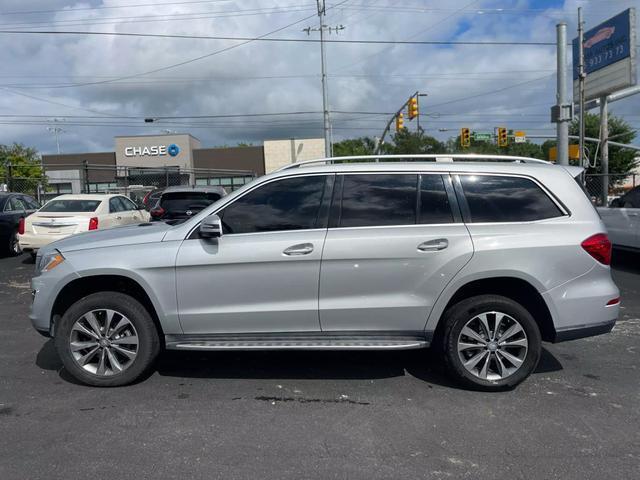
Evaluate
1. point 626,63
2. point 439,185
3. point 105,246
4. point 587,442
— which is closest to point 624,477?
point 587,442

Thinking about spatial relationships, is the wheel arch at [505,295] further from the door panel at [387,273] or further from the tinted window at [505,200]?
the tinted window at [505,200]

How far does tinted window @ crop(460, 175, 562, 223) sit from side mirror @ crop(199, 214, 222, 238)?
2.02 meters

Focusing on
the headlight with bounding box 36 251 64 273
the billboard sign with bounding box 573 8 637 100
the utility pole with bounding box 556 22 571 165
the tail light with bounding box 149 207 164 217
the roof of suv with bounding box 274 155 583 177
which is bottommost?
the headlight with bounding box 36 251 64 273

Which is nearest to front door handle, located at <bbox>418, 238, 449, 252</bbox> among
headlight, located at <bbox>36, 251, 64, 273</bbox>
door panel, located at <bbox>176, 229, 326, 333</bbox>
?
door panel, located at <bbox>176, 229, 326, 333</bbox>

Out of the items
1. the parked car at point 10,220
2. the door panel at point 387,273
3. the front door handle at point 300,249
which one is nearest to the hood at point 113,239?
the front door handle at point 300,249

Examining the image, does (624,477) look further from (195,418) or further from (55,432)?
(55,432)

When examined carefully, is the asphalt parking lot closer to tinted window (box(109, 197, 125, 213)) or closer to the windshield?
the windshield

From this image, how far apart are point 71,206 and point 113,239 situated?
24.3 ft

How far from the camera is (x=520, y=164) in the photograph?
473 cm

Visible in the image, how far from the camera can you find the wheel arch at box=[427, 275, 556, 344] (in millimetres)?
4309

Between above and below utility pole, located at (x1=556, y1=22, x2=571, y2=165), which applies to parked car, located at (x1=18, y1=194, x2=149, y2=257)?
below

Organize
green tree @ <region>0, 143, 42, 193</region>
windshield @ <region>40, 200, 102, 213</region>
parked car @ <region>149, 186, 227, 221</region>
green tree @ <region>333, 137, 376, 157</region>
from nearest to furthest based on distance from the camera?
windshield @ <region>40, 200, 102, 213</region>
parked car @ <region>149, 186, 227, 221</region>
green tree @ <region>0, 143, 42, 193</region>
green tree @ <region>333, 137, 376, 157</region>

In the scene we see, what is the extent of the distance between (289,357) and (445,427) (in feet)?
6.26

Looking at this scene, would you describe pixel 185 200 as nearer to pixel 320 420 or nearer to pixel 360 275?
pixel 360 275
